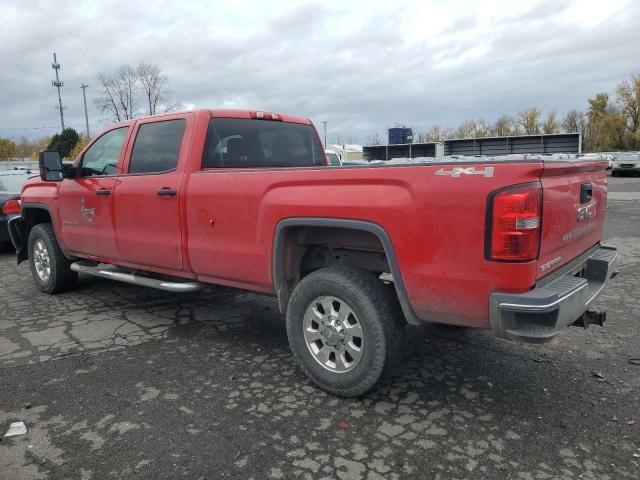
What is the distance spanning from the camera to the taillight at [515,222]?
256 cm

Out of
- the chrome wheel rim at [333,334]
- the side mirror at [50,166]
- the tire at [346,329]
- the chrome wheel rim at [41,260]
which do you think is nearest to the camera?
the tire at [346,329]

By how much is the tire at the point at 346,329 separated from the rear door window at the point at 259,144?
61.7 inches

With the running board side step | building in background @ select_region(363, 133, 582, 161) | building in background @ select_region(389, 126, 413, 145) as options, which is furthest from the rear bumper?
building in background @ select_region(389, 126, 413, 145)

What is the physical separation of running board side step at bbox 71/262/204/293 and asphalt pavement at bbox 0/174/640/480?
0.48 meters

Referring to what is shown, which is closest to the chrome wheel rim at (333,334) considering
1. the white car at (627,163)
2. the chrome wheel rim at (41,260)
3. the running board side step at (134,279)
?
the running board side step at (134,279)

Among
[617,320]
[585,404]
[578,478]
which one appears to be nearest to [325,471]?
[578,478]

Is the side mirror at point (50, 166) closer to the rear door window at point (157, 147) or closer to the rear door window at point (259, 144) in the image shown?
the rear door window at point (157, 147)

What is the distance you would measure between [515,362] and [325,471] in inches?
78.0

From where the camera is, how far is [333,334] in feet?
11.1

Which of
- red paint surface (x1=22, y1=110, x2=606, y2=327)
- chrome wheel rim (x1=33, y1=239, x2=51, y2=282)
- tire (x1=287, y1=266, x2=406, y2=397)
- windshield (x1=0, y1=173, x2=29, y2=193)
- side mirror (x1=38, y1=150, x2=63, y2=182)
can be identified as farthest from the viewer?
windshield (x1=0, y1=173, x2=29, y2=193)

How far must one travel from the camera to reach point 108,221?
5000 mm

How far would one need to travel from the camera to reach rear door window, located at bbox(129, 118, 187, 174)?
14.6 feet

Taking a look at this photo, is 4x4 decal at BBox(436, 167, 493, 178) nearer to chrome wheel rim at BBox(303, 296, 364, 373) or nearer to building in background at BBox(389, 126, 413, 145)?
chrome wheel rim at BBox(303, 296, 364, 373)

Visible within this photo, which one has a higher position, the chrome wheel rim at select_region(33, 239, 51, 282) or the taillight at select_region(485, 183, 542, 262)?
the taillight at select_region(485, 183, 542, 262)
